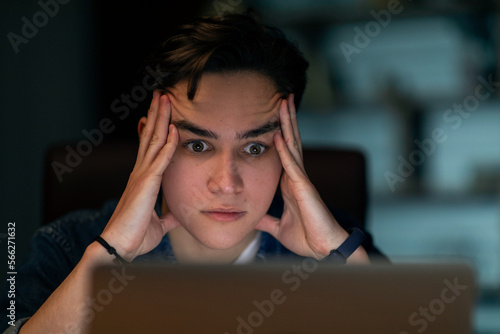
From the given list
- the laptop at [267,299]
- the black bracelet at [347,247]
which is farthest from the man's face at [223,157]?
the laptop at [267,299]

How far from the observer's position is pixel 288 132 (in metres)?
1.05

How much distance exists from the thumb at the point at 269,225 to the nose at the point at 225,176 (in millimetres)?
186

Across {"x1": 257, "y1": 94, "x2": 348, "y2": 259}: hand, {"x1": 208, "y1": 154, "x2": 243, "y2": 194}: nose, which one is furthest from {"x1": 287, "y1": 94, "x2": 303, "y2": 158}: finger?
{"x1": 208, "y1": 154, "x2": 243, "y2": 194}: nose

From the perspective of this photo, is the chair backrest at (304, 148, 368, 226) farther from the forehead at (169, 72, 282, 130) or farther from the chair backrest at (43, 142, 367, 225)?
the forehead at (169, 72, 282, 130)

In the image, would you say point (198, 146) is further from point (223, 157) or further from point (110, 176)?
point (110, 176)

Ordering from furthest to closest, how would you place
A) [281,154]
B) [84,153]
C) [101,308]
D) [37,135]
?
[37,135] → [84,153] → [281,154] → [101,308]

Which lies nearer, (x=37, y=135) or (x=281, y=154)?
(x=281, y=154)

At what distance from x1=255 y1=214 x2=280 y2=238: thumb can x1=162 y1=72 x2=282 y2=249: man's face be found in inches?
3.6

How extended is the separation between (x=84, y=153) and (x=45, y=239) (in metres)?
0.27

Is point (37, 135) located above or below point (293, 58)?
above

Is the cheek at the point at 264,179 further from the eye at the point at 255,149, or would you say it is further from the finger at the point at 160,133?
the finger at the point at 160,133

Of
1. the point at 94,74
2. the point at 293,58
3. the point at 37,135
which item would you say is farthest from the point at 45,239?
the point at 94,74

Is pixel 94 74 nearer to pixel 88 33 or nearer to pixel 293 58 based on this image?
pixel 88 33

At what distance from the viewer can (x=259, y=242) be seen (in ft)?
4.07
